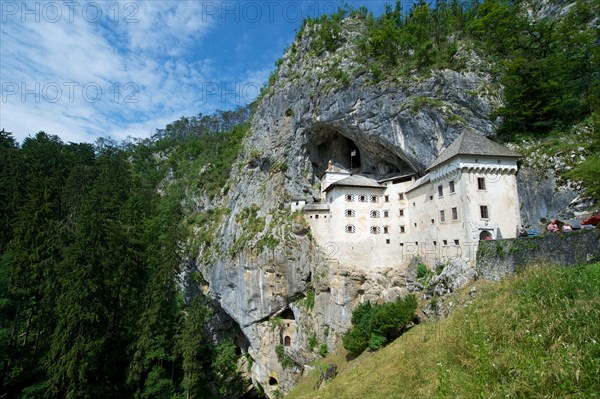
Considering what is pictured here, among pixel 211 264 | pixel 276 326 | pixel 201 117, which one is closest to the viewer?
pixel 276 326

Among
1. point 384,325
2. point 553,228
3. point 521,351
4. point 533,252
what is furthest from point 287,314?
point 521,351

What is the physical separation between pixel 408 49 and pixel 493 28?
7896 mm

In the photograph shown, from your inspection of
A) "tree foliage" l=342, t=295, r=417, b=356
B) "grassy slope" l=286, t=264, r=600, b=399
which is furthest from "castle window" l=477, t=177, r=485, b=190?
"grassy slope" l=286, t=264, r=600, b=399

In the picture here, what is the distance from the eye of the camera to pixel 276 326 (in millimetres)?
32781

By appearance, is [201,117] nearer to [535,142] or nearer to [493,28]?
[493,28]

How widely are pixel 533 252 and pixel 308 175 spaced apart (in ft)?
80.9

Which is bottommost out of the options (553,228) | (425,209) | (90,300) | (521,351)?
(90,300)

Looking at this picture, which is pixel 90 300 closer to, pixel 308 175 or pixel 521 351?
pixel 308 175

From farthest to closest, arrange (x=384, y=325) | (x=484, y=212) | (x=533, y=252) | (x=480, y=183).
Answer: (x=480, y=183)
(x=484, y=212)
(x=384, y=325)
(x=533, y=252)

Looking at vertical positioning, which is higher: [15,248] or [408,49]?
[408,49]

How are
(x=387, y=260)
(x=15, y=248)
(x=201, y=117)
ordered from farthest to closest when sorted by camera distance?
1. (x=201, y=117)
2. (x=387, y=260)
3. (x=15, y=248)

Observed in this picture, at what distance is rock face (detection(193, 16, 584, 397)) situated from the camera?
27.8 m

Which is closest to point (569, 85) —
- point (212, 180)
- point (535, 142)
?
point (535, 142)

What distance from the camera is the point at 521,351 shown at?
705cm
